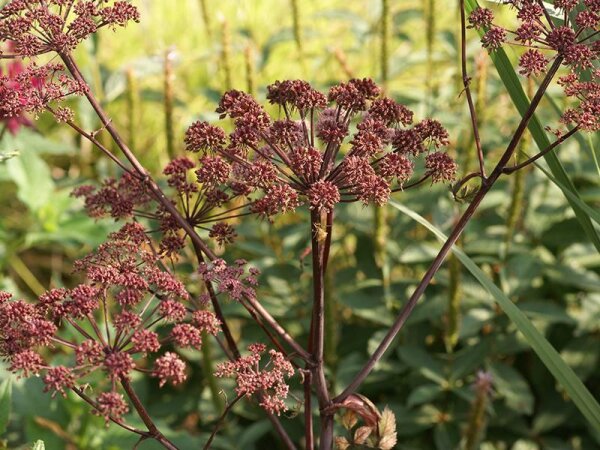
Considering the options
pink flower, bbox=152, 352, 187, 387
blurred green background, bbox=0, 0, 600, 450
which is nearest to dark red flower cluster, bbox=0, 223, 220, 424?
pink flower, bbox=152, 352, 187, 387

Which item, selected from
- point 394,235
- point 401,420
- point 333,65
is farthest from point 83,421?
point 333,65

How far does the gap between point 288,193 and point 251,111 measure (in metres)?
0.16

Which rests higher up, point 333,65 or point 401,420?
point 333,65

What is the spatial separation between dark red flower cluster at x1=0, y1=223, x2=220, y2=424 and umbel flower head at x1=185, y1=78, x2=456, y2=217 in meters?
0.16

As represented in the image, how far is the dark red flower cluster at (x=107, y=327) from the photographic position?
1133 mm

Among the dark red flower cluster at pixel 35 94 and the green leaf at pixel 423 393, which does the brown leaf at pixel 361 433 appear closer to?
the dark red flower cluster at pixel 35 94

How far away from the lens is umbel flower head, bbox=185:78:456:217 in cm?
129

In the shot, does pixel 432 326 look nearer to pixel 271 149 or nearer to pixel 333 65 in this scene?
pixel 271 149

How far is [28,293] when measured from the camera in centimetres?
395

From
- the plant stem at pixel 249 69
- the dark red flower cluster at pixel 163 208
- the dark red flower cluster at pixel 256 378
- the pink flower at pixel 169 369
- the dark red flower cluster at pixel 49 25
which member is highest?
the plant stem at pixel 249 69

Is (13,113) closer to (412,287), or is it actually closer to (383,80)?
(383,80)

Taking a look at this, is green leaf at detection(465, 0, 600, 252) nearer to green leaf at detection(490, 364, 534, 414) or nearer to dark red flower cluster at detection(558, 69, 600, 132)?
dark red flower cluster at detection(558, 69, 600, 132)

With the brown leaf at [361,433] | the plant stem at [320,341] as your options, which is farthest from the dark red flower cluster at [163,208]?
the brown leaf at [361,433]

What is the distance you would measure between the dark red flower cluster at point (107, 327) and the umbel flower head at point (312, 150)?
0.54 feet
